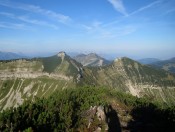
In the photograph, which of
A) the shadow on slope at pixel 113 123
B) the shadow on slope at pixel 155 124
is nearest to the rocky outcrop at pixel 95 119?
the shadow on slope at pixel 113 123

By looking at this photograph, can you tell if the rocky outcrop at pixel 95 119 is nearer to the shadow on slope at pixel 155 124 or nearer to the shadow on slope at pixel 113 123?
the shadow on slope at pixel 113 123

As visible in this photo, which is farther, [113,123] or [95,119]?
[113,123]

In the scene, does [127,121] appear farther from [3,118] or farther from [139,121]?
[3,118]

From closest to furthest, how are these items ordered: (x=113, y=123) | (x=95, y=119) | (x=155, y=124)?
(x=95, y=119) < (x=113, y=123) < (x=155, y=124)

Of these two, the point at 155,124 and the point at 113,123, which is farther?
the point at 155,124

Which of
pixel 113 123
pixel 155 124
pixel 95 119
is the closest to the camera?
pixel 95 119

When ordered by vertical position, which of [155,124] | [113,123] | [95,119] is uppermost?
[95,119]

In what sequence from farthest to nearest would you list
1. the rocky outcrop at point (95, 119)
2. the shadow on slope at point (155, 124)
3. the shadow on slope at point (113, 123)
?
the shadow on slope at point (155, 124), the shadow on slope at point (113, 123), the rocky outcrop at point (95, 119)

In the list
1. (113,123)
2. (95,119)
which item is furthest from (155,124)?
(95,119)

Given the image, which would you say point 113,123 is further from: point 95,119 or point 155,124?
point 155,124

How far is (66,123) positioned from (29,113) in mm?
32489

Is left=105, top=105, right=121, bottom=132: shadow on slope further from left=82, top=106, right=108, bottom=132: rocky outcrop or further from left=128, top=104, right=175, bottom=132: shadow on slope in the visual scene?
left=128, top=104, right=175, bottom=132: shadow on slope

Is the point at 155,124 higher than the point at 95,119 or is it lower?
lower

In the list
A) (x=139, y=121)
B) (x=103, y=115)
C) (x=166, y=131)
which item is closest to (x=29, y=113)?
(x=103, y=115)
